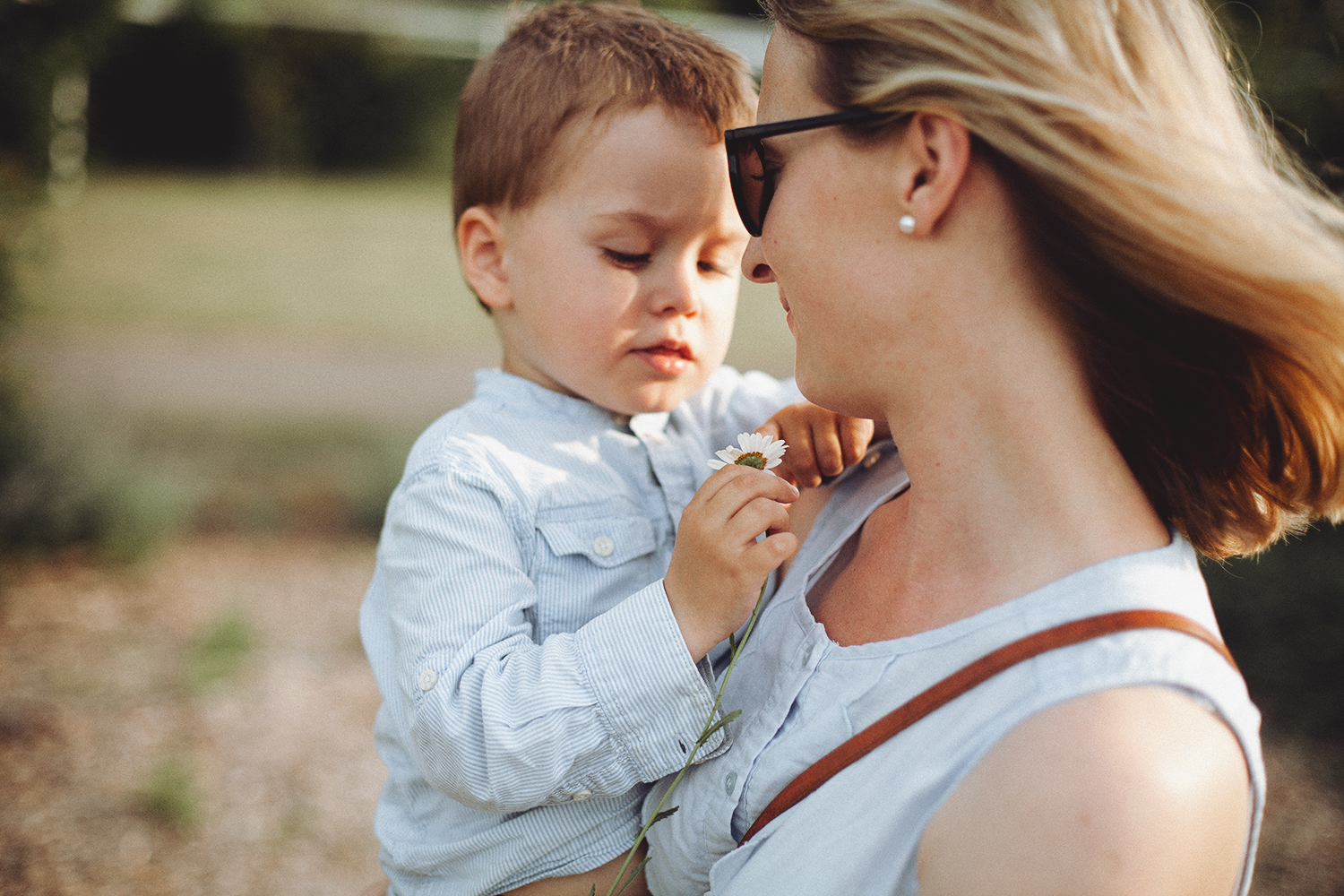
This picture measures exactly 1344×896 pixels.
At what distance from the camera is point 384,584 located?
74.0 inches

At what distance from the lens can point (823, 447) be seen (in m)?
1.82

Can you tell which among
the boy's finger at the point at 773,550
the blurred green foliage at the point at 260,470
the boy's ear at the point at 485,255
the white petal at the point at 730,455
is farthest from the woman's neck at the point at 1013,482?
the boy's ear at the point at 485,255

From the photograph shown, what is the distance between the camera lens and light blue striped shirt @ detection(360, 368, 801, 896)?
152cm

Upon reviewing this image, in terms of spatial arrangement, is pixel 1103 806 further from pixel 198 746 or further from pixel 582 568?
pixel 198 746

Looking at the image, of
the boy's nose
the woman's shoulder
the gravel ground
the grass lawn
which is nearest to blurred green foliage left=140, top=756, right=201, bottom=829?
the gravel ground

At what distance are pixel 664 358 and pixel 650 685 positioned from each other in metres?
0.65

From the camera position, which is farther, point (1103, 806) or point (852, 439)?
point (852, 439)

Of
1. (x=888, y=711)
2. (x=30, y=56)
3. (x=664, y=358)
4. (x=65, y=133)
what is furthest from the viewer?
(x=65, y=133)

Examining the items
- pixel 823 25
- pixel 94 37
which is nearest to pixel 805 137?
pixel 823 25

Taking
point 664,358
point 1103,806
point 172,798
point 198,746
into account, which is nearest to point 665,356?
point 664,358

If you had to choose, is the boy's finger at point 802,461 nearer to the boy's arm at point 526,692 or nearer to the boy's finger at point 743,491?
the boy's finger at point 743,491

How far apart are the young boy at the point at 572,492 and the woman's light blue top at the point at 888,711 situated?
0.11 meters

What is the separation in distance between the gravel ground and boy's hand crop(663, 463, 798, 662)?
276 cm

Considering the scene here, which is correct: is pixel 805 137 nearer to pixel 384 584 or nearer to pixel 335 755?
pixel 384 584
